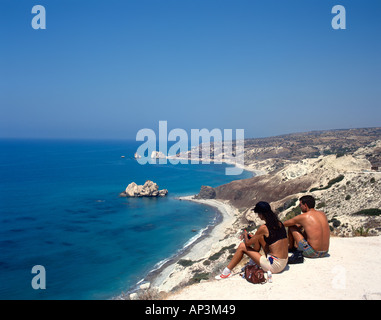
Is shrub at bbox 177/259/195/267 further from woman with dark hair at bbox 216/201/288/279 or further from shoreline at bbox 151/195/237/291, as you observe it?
woman with dark hair at bbox 216/201/288/279

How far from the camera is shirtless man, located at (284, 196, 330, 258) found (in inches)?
321

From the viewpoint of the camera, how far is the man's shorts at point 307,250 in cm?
854

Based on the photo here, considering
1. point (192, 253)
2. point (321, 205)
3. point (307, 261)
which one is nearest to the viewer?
point (307, 261)

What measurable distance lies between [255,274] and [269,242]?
36.8 inches

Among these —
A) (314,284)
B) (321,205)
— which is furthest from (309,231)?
(321,205)

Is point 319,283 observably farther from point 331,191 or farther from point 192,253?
point 192,253

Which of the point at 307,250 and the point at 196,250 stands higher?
the point at 307,250

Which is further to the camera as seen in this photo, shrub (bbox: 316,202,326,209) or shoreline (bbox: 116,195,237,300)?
shrub (bbox: 316,202,326,209)

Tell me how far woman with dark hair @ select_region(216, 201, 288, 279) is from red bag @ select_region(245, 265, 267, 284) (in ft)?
0.54

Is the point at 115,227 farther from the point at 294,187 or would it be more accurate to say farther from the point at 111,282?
the point at 294,187

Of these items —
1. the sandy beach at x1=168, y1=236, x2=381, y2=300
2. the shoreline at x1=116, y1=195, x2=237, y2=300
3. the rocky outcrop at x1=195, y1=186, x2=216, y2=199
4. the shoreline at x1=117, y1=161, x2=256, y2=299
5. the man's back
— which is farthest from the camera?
the rocky outcrop at x1=195, y1=186, x2=216, y2=199

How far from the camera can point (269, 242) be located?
7402 millimetres

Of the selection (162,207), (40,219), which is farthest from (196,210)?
(40,219)

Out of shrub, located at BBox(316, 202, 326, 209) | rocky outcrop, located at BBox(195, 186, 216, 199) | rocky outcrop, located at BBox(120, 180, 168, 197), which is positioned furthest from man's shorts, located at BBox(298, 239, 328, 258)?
rocky outcrop, located at BBox(120, 180, 168, 197)
